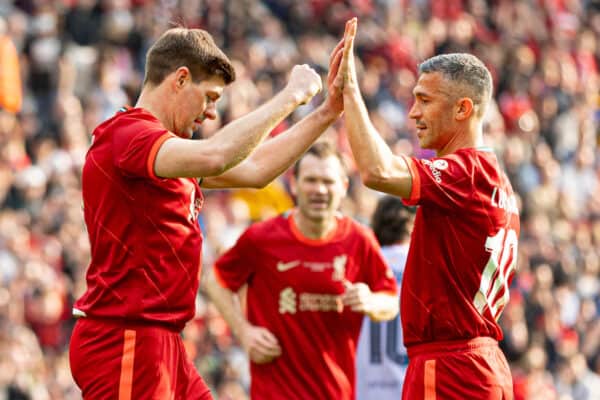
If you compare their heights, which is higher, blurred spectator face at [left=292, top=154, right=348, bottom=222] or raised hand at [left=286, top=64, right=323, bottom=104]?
raised hand at [left=286, top=64, right=323, bottom=104]

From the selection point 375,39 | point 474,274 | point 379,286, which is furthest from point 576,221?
point 474,274

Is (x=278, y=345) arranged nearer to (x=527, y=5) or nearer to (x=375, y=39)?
(x=375, y=39)

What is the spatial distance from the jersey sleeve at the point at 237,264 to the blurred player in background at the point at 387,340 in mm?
1066

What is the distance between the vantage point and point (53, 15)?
53.5ft

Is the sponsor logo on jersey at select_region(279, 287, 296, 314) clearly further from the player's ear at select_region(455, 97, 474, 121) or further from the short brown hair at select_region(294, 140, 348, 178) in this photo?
the player's ear at select_region(455, 97, 474, 121)

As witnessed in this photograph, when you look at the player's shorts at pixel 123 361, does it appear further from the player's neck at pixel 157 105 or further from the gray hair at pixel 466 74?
the gray hair at pixel 466 74

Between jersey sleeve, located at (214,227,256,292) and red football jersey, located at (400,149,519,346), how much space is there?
228 cm

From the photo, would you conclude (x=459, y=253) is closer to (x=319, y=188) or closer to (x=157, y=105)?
(x=157, y=105)

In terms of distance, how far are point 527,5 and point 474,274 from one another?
1736cm

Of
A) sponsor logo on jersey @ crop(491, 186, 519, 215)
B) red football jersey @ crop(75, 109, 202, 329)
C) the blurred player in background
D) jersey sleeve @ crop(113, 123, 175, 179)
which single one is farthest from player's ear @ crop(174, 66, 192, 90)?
the blurred player in background

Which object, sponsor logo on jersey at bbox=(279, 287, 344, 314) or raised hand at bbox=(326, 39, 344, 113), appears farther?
sponsor logo on jersey at bbox=(279, 287, 344, 314)

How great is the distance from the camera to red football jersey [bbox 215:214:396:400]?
8.12m

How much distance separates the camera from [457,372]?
6129mm

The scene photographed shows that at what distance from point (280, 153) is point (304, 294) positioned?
179cm
